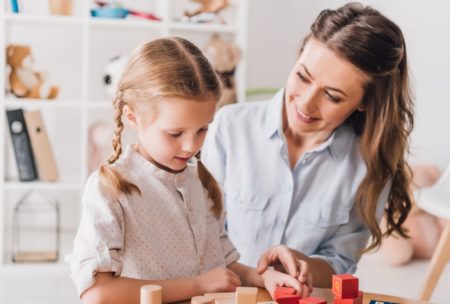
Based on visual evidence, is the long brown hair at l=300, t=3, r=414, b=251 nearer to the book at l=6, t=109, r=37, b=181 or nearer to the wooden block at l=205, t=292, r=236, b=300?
the wooden block at l=205, t=292, r=236, b=300

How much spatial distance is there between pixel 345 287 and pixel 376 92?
660mm

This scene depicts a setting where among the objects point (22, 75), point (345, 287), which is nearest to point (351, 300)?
point (345, 287)

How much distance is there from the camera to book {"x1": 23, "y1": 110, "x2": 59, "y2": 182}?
296 cm

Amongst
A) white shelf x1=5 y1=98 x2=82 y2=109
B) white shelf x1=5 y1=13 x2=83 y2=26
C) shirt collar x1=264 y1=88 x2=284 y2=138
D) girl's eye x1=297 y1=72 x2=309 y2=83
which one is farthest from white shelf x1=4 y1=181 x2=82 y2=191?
girl's eye x1=297 y1=72 x2=309 y2=83

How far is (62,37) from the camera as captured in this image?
10.9ft

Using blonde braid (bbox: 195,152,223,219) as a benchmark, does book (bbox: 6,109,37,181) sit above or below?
below

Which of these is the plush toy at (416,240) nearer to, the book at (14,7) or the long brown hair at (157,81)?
the book at (14,7)

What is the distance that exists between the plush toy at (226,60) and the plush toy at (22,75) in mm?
710

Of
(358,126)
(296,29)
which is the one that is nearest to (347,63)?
(358,126)

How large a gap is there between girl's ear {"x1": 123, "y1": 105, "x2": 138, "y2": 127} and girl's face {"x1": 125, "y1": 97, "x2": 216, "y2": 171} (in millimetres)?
13

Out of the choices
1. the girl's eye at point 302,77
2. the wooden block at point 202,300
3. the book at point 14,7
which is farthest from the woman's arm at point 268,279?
the book at point 14,7

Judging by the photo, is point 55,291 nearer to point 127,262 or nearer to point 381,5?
point 127,262

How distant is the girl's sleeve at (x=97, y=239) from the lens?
110 centimetres

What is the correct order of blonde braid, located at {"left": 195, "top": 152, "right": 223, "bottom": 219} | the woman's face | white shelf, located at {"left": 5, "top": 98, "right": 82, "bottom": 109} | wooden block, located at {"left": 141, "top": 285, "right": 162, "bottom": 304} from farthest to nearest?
white shelf, located at {"left": 5, "top": 98, "right": 82, "bottom": 109}
the woman's face
blonde braid, located at {"left": 195, "top": 152, "right": 223, "bottom": 219}
wooden block, located at {"left": 141, "top": 285, "right": 162, "bottom": 304}
